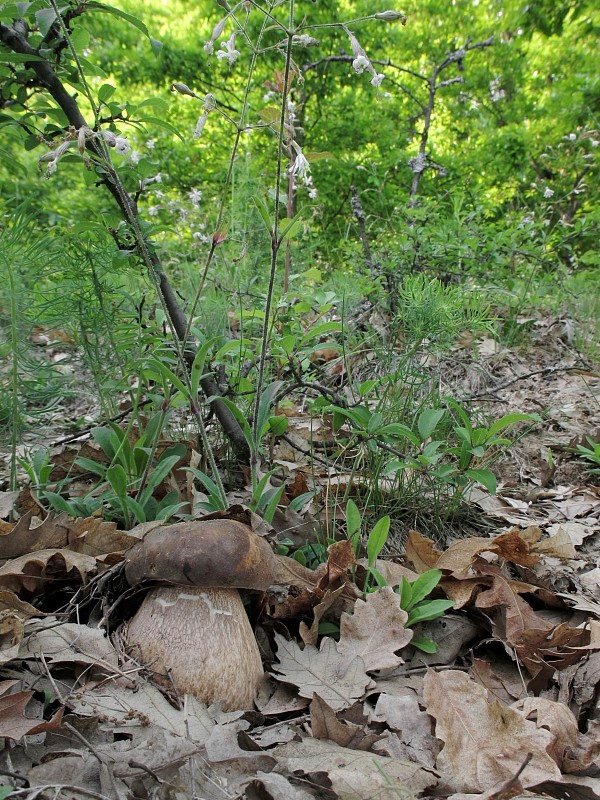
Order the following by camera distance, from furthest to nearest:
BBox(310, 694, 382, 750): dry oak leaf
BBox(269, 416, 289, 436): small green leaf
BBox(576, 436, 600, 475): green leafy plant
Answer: BBox(576, 436, 600, 475): green leafy plant < BBox(269, 416, 289, 436): small green leaf < BBox(310, 694, 382, 750): dry oak leaf

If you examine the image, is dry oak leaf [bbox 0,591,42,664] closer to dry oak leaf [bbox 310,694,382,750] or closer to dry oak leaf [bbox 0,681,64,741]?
dry oak leaf [bbox 0,681,64,741]

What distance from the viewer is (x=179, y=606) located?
150 cm

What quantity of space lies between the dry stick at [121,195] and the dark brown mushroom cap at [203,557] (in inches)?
21.1

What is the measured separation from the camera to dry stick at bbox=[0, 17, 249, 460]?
170cm

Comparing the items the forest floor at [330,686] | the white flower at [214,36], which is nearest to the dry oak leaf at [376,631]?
the forest floor at [330,686]

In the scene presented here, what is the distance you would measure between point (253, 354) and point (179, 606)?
1.22 meters

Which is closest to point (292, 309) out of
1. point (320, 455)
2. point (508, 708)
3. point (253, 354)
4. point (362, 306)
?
point (253, 354)

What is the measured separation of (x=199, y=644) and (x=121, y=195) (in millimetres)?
1280

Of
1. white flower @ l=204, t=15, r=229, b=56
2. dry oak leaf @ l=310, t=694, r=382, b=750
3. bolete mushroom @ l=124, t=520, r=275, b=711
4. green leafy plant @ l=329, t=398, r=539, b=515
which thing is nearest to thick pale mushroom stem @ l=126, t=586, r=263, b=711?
bolete mushroom @ l=124, t=520, r=275, b=711

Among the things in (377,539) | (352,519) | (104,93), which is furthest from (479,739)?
(104,93)

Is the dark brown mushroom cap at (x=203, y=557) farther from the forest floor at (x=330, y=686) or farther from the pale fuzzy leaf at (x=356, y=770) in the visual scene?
the pale fuzzy leaf at (x=356, y=770)

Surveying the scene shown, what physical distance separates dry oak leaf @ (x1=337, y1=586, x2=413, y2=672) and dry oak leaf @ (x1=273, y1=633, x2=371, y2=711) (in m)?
0.03

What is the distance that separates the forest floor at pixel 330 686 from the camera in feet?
3.76

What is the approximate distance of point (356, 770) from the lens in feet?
3.84
